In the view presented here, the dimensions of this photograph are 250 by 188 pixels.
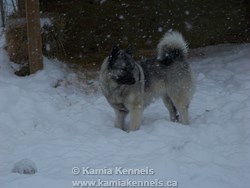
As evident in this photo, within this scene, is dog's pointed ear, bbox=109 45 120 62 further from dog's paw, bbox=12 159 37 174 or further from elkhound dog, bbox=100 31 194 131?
dog's paw, bbox=12 159 37 174

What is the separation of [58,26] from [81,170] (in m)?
4.44

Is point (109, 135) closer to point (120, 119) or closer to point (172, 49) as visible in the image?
point (120, 119)

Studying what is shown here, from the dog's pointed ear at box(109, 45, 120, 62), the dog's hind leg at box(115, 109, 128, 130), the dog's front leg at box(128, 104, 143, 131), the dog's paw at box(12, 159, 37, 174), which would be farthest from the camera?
the dog's hind leg at box(115, 109, 128, 130)

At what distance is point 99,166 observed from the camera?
4.66 meters

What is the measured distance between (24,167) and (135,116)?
6.10 ft

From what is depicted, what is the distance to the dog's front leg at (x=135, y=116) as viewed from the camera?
5859 millimetres

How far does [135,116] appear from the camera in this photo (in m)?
5.86

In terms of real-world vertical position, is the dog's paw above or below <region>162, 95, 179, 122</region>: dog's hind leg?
above

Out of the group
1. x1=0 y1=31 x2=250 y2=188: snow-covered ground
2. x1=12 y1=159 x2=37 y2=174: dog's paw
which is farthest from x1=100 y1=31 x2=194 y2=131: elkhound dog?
x1=12 y1=159 x2=37 y2=174: dog's paw

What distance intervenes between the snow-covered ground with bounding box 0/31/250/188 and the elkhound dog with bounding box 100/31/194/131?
27 centimetres

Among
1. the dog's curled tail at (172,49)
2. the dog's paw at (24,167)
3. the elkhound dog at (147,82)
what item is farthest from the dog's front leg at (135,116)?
the dog's paw at (24,167)

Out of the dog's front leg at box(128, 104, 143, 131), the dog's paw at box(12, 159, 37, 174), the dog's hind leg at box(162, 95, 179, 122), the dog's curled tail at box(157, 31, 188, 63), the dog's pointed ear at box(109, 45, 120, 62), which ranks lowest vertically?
the dog's hind leg at box(162, 95, 179, 122)

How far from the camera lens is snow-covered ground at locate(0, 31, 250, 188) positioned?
14.7 feet

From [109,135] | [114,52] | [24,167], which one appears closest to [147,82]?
[114,52]
